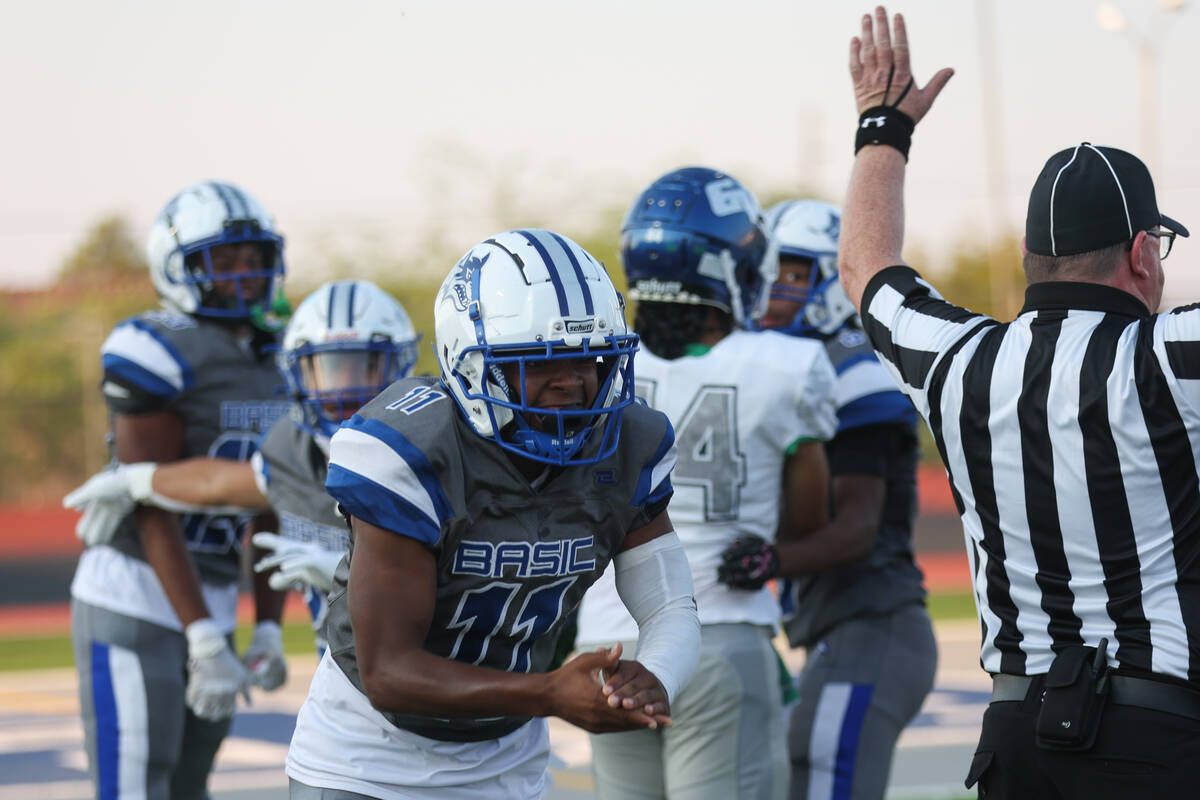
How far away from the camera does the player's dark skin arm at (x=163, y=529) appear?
13.8ft

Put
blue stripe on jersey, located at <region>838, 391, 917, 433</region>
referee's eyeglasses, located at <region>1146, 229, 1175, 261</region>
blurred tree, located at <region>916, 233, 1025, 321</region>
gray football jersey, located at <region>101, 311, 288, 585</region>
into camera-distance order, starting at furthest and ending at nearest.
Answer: blurred tree, located at <region>916, 233, 1025, 321</region> → gray football jersey, located at <region>101, 311, 288, 585</region> → blue stripe on jersey, located at <region>838, 391, 917, 433</region> → referee's eyeglasses, located at <region>1146, 229, 1175, 261</region>

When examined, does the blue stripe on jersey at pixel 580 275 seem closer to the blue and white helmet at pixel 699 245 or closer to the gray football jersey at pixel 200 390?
the blue and white helmet at pixel 699 245

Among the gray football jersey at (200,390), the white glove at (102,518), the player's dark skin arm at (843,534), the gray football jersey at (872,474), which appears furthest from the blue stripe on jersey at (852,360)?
the white glove at (102,518)

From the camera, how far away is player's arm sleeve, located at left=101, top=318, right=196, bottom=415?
424cm

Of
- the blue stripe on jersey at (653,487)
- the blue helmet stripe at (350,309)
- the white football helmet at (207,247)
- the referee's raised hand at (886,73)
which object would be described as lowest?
the blue stripe on jersey at (653,487)

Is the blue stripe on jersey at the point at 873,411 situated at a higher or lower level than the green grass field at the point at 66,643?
higher

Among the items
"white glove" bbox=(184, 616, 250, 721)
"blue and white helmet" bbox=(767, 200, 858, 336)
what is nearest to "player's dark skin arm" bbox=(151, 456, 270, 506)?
"white glove" bbox=(184, 616, 250, 721)

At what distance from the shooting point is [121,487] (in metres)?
4.19

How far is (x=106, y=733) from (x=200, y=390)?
1.06 m

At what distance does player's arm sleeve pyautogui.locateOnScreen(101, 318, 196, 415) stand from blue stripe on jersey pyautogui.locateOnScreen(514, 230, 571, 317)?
2.01m

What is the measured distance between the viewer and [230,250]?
4.61m

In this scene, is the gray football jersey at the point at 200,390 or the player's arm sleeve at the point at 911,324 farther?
the gray football jersey at the point at 200,390

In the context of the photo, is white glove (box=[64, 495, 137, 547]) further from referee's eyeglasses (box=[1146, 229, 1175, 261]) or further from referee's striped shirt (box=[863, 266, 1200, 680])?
referee's eyeglasses (box=[1146, 229, 1175, 261])

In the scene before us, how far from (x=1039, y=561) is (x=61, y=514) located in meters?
17.4
